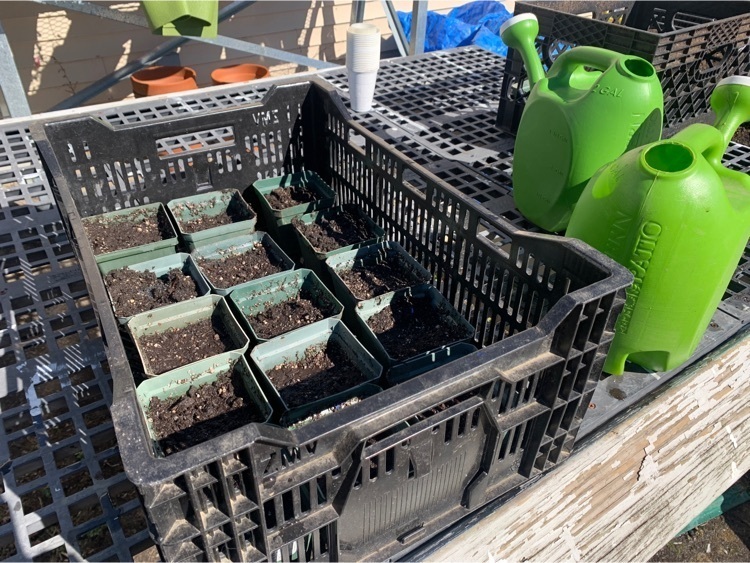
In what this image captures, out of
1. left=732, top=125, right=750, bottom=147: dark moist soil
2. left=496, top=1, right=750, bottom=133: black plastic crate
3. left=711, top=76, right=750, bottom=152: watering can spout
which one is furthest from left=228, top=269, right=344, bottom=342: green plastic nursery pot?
left=732, top=125, right=750, bottom=147: dark moist soil

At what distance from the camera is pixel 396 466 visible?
2.25 feet

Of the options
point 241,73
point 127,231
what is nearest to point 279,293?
point 127,231

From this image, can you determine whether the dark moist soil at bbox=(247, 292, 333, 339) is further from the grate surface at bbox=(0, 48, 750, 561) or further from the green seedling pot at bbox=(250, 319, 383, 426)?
the grate surface at bbox=(0, 48, 750, 561)

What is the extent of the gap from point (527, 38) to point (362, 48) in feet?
1.59

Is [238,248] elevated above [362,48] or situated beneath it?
situated beneath

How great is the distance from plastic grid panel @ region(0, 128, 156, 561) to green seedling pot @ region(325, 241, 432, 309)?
460mm

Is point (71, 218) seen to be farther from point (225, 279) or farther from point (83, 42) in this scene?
point (83, 42)

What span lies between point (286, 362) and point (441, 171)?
0.75 meters

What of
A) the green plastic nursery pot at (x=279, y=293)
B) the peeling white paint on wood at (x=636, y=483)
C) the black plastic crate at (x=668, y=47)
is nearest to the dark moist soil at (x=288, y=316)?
the green plastic nursery pot at (x=279, y=293)

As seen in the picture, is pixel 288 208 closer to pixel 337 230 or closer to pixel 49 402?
pixel 337 230

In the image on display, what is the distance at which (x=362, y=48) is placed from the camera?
165cm

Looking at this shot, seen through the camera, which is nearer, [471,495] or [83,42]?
[471,495]

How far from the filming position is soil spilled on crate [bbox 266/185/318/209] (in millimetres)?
1405

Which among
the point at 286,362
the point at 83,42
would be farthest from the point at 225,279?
the point at 83,42
